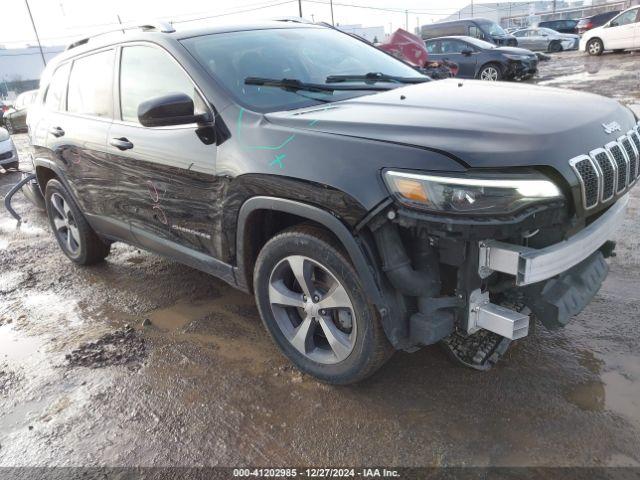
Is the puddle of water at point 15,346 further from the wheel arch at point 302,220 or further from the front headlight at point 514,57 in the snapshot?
the front headlight at point 514,57

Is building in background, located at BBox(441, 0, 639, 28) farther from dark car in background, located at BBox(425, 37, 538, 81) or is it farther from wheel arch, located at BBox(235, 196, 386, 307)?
wheel arch, located at BBox(235, 196, 386, 307)

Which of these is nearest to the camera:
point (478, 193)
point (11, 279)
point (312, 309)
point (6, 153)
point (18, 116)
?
point (478, 193)

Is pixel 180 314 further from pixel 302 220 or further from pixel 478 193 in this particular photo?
pixel 478 193

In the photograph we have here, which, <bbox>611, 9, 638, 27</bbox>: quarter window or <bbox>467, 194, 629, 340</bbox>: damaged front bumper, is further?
<bbox>611, 9, 638, 27</bbox>: quarter window

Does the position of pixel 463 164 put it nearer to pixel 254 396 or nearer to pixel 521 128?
pixel 521 128

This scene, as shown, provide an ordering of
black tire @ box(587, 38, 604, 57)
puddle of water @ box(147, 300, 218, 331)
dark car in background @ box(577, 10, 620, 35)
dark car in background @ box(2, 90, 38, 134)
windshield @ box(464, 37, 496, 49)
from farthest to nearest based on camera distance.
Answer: dark car in background @ box(577, 10, 620, 35)
black tire @ box(587, 38, 604, 57)
dark car in background @ box(2, 90, 38, 134)
windshield @ box(464, 37, 496, 49)
puddle of water @ box(147, 300, 218, 331)

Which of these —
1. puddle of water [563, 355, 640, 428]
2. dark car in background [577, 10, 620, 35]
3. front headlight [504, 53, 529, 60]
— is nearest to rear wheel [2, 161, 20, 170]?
puddle of water [563, 355, 640, 428]

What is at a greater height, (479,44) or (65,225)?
(479,44)

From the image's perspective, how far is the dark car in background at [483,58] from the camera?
578 inches

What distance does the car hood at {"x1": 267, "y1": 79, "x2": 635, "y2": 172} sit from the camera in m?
2.04

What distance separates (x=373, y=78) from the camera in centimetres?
338

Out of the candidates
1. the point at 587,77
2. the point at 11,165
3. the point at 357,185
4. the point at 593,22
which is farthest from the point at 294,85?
the point at 593,22

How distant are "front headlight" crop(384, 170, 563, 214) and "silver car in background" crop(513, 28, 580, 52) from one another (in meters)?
26.0

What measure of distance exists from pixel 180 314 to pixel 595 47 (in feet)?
73.0
